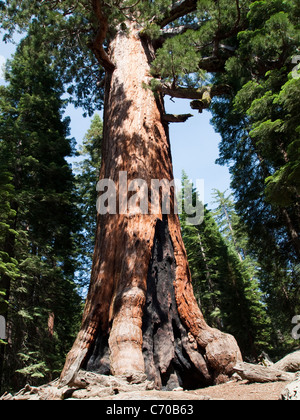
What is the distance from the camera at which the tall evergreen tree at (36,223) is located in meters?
7.84

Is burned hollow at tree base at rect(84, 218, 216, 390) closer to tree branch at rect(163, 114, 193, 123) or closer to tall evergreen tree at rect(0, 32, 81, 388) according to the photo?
tree branch at rect(163, 114, 193, 123)

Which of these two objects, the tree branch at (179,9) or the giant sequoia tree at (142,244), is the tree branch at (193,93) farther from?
the tree branch at (179,9)

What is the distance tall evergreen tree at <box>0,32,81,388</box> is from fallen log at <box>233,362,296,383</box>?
532 centimetres

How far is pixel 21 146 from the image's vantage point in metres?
9.82

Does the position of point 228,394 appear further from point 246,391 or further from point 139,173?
point 139,173

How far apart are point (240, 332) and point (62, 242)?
946cm

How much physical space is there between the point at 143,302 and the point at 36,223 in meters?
6.88

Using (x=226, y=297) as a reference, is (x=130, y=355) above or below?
below

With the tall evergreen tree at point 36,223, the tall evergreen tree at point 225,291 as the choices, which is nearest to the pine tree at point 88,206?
the tall evergreen tree at point 36,223

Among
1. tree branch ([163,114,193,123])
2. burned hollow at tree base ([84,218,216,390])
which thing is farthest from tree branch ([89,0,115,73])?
burned hollow at tree base ([84,218,216,390])

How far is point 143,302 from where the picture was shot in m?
3.67

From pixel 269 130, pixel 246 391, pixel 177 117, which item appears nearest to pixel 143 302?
pixel 246 391

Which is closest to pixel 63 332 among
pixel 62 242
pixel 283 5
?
pixel 62 242
